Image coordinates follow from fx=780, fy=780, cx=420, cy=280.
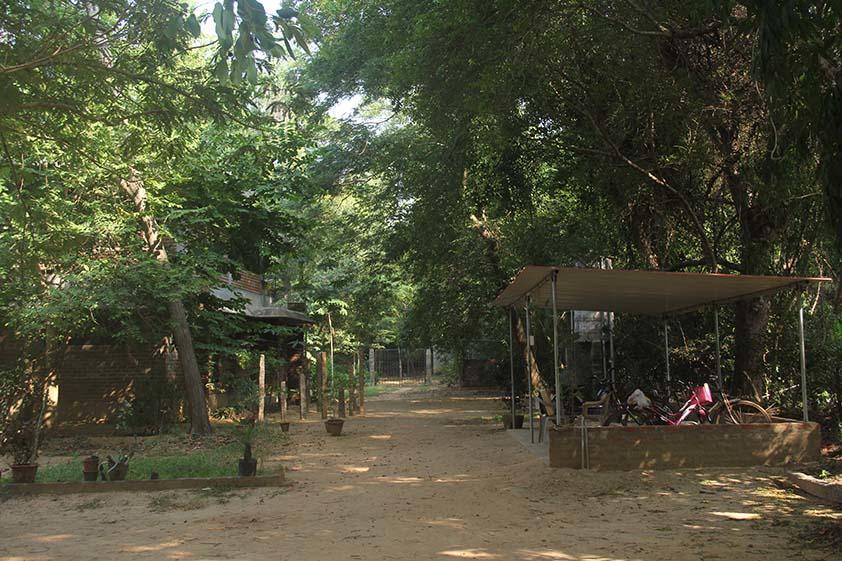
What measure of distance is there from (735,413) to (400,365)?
30.9m

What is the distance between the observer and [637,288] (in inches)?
431

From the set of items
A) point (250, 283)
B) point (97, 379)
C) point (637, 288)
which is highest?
point (250, 283)

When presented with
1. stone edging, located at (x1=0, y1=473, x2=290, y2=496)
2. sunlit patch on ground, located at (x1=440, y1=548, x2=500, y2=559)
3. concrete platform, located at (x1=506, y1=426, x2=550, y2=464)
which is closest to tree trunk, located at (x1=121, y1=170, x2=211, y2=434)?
stone edging, located at (x1=0, y1=473, x2=290, y2=496)

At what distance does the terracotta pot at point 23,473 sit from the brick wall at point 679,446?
6460 mm

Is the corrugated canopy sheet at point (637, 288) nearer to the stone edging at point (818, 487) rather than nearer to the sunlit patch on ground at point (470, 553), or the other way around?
the stone edging at point (818, 487)

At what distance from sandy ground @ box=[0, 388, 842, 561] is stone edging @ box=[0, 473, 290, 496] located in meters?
0.23

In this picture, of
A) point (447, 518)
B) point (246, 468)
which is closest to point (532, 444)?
point (246, 468)

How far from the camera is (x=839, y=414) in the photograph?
12172mm

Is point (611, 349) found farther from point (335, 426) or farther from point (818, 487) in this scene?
point (818, 487)

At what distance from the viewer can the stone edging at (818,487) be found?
7.85m

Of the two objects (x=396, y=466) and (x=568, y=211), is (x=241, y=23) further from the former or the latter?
→ (x=568, y=211)

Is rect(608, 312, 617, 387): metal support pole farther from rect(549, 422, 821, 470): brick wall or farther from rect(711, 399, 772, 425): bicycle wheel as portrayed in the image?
rect(549, 422, 821, 470): brick wall

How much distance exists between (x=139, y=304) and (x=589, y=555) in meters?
10.2

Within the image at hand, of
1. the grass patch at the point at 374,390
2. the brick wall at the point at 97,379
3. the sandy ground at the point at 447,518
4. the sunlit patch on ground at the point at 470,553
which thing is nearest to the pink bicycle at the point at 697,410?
the sandy ground at the point at 447,518
